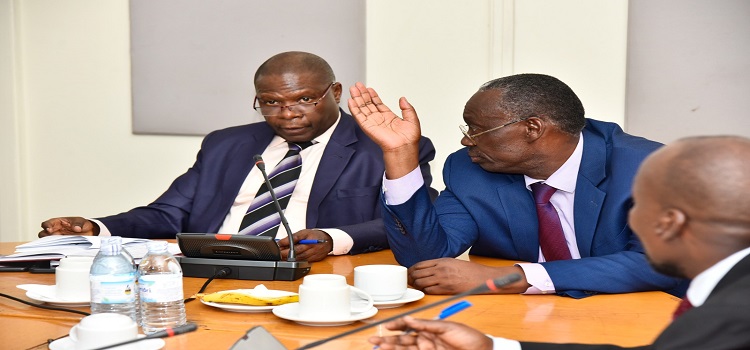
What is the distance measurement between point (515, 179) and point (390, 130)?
484 mm

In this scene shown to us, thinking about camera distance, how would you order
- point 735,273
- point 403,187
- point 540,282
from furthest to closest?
point 403,187, point 540,282, point 735,273

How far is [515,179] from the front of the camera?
271 cm

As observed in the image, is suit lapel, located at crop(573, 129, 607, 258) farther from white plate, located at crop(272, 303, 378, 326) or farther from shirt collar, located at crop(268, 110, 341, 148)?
shirt collar, located at crop(268, 110, 341, 148)

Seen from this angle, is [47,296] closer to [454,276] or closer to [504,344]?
[454,276]

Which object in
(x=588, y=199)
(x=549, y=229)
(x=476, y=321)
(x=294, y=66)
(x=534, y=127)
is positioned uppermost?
(x=294, y=66)

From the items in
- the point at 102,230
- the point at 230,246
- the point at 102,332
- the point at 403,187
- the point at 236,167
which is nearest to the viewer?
the point at 102,332

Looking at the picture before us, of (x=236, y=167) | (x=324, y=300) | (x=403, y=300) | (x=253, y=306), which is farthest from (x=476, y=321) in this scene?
(x=236, y=167)

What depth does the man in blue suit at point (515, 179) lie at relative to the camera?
2.46 m

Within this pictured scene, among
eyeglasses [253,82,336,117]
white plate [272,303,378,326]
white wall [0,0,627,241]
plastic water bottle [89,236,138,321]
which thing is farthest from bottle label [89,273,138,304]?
white wall [0,0,627,241]

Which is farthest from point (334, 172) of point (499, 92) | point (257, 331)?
point (257, 331)

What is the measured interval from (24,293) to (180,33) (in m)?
2.52

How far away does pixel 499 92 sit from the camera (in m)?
2.66

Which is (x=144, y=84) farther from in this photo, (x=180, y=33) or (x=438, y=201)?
(x=438, y=201)

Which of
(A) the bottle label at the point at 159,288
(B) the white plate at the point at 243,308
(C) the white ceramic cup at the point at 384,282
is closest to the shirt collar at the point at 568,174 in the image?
(C) the white ceramic cup at the point at 384,282
